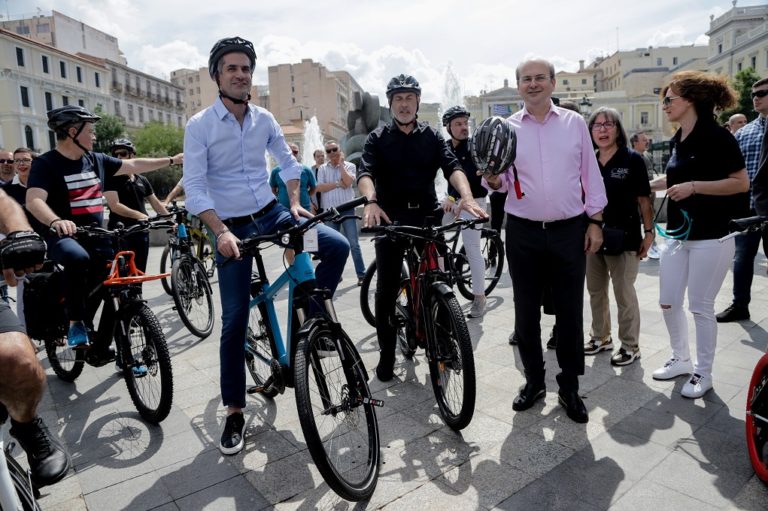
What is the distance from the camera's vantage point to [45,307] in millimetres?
4309

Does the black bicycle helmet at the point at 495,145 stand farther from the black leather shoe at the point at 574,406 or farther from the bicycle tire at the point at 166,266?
the bicycle tire at the point at 166,266

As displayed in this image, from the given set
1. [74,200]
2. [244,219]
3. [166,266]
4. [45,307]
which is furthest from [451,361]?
[166,266]

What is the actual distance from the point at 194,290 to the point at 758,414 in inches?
210

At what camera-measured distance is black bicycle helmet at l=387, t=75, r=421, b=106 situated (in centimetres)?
391

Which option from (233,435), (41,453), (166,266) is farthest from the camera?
(166,266)

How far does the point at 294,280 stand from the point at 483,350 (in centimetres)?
248

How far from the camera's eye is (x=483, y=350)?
16.5 ft

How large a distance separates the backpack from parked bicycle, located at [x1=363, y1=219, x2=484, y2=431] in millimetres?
2553

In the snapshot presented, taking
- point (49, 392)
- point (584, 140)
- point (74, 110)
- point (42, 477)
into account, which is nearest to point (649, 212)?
point (584, 140)

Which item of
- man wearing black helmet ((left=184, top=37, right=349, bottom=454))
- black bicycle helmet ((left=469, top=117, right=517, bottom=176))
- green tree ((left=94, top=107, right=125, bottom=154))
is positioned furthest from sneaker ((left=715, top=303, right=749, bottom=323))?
green tree ((left=94, top=107, right=125, bottom=154))

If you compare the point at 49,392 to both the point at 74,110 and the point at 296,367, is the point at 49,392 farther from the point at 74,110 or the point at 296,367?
the point at 296,367

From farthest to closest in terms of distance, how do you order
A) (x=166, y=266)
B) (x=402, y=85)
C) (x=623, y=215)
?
(x=166, y=266) < (x=623, y=215) < (x=402, y=85)

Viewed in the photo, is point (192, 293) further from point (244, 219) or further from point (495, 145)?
point (495, 145)

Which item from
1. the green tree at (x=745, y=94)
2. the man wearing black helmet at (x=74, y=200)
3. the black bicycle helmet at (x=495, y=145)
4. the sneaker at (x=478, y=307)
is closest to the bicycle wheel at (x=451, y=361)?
the black bicycle helmet at (x=495, y=145)
